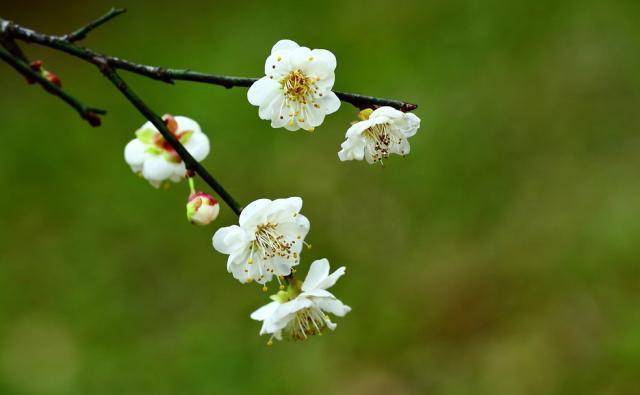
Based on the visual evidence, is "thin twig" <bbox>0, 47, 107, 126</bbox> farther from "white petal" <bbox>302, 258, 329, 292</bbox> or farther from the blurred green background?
the blurred green background

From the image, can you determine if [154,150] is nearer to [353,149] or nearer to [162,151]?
[162,151]

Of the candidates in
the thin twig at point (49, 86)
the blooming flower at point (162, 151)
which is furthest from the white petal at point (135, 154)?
the thin twig at point (49, 86)

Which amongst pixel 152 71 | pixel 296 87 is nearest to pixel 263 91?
pixel 296 87

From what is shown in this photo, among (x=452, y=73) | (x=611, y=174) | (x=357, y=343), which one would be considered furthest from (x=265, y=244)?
(x=452, y=73)

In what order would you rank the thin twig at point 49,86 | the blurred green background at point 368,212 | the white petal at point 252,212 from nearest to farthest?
the thin twig at point 49,86, the white petal at point 252,212, the blurred green background at point 368,212

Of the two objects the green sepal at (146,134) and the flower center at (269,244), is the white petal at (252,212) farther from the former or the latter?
the green sepal at (146,134)

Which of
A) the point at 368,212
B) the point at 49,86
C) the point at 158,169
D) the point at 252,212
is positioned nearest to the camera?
the point at 49,86

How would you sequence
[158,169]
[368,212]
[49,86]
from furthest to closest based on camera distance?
[368,212]
[158,169]
[49,86]
